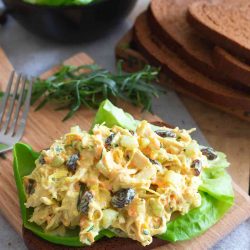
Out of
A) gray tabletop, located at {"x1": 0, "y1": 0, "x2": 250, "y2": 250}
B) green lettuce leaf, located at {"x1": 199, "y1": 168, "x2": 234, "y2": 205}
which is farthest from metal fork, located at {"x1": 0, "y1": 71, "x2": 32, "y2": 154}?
A: green lettuce leaf, located at {"x1": 199, "y1": 168, "x2": 234, "y2": 205}

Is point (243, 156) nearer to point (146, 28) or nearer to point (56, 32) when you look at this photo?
point (146, 28)

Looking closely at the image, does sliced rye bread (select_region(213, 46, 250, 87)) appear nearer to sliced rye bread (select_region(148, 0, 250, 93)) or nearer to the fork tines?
sliced rye bread (select_region(148, 0, 250, 93))

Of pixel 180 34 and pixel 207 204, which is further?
pixel 180 34

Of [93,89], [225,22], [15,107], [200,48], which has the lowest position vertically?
[15,107]

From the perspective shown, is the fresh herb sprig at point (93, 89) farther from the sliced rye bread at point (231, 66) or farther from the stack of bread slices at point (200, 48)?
the sliced rye bread at point (231, 66)

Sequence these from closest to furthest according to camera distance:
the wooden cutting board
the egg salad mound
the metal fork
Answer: the egg salad mound
the wooden cutting board
the metal fork

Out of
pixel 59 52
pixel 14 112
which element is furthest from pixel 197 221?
pixel 59 52

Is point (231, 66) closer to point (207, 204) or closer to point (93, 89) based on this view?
point (93, 89)
